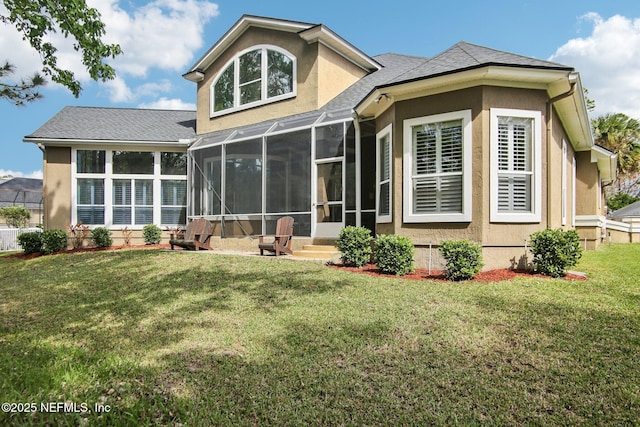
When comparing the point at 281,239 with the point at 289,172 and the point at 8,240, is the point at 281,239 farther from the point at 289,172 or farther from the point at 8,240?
the point at 8,240

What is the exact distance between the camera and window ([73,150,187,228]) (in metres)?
15.5

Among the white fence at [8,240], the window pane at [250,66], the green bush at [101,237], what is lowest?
the white fence at [8,240]

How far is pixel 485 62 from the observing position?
7.56 m

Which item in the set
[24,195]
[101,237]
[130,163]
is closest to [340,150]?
[130,163]

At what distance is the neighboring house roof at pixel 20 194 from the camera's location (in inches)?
1382

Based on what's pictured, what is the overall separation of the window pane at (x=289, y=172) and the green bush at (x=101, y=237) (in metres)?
6.80

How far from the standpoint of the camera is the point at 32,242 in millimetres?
14391

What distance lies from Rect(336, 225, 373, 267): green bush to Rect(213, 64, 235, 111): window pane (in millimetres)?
8772

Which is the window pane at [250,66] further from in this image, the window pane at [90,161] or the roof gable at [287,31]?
the window pane at [90,161]

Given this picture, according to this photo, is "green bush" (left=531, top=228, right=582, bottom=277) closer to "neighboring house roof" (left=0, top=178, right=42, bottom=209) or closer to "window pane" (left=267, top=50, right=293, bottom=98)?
"window pane" (left=267, top=50, right=293, bottom=98)

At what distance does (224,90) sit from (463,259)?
39.3ft

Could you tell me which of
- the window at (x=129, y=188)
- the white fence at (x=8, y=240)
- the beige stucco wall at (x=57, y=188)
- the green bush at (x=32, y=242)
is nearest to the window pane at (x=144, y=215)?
the window at (x=129, y=188)

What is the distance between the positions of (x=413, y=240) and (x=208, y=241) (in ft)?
23.8

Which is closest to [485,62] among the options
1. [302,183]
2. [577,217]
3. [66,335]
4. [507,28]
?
[507,28]
